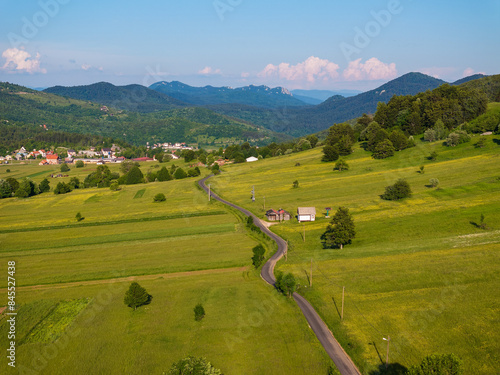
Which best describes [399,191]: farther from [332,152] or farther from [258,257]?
[332,152]

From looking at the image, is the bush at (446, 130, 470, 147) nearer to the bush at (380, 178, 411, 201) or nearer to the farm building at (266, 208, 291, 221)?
the bush at (380, 178, 411, 201)

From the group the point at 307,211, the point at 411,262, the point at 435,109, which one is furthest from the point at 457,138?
the point at 411,262

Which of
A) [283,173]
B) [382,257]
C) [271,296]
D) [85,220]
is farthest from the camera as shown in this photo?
[283,173]

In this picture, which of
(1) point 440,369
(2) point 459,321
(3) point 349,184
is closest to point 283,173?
(3) point 349,184

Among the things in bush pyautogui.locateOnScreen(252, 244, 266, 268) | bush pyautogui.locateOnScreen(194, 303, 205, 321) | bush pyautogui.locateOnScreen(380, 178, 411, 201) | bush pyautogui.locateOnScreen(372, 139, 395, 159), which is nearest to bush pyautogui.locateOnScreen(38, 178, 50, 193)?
bush pyautogui.locateOnScreen(252, 244, 266, 268)

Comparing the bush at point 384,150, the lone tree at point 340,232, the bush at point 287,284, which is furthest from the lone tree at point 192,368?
the bush at point 384,150

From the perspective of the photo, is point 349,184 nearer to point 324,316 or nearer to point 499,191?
point 499,191
